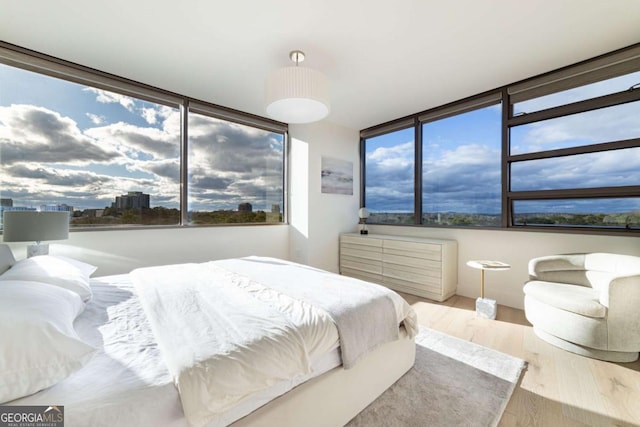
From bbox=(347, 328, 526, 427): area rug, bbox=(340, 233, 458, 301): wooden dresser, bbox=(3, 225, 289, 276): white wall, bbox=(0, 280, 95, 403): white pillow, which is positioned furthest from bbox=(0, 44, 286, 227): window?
bbox=(347, 328, 526, 427): area rug

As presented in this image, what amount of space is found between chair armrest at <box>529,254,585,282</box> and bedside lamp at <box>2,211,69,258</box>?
14.4ft

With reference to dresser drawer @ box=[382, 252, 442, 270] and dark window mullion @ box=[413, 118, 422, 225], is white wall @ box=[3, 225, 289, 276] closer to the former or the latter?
dresser drawer @ box=[382, 252, 442, 270]

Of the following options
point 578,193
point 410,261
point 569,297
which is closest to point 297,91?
point 410,261

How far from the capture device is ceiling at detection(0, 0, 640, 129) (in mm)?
1955

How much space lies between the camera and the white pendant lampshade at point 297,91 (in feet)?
6.54

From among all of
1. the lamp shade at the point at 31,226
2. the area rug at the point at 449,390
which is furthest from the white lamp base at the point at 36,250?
the area rug at the point at 449,390

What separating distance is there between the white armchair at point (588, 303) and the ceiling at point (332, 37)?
79.5 inches

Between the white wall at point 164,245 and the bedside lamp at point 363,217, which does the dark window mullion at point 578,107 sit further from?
the white wall at point 164,245

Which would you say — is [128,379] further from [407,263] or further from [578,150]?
[578,150]

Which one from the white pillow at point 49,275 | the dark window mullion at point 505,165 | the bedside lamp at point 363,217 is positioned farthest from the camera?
the bedside lamp at point 363,217

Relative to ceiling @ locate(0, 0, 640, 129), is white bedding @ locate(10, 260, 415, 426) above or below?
below

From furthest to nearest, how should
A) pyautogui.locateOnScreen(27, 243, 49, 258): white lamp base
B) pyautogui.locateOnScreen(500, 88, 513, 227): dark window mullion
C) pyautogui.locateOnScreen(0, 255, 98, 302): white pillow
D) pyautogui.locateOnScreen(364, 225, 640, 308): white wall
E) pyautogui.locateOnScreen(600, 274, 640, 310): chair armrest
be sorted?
pyautogui.locateOnScreen(500, 88, 513, 227): dark window mullion, pyautogui.locateOnScreen(364, 225, 640, 308): white wall, pyautogui.locateOnScreen(27, 243, 49, 258): white lamp base, pyautogui.locateOnScreen(600, 274, 640, 310): chair armrest, pyautogui.locateOnScreen(0, 255, 98, 302): white pillow

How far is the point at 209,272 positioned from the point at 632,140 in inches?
161

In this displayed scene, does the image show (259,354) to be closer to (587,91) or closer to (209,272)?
(209,272)
